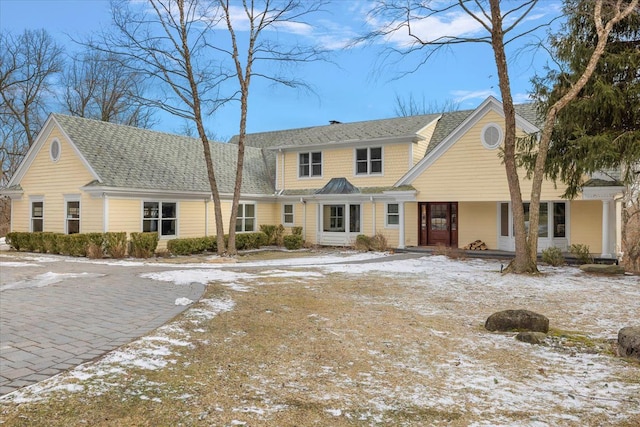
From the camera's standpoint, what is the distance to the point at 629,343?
5.40 metres

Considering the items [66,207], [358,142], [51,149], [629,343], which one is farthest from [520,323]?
[51,149]

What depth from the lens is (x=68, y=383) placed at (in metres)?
4.17

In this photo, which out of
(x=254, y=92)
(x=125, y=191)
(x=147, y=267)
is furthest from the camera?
(x=254, y=92)

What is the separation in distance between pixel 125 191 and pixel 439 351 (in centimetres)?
1565

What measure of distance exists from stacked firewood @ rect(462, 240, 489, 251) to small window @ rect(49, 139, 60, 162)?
18.0 m

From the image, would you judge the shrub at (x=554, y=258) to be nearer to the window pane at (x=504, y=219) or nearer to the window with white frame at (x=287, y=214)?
the window pane at (x=504, y=219)

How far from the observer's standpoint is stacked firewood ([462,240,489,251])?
19.3 metres

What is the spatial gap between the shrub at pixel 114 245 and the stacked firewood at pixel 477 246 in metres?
14.0

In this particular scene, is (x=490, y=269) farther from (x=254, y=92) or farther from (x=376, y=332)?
(x=254, y=92)

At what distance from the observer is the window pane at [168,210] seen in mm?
19797

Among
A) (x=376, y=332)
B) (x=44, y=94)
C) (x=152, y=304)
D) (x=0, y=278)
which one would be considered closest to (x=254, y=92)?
(x=0, y=278)

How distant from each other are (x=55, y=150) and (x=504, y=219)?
19.6 m

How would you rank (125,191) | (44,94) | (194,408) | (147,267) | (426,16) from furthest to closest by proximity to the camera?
(44,94)
(125,191)
(426,16)
(147,267)
(194,408)

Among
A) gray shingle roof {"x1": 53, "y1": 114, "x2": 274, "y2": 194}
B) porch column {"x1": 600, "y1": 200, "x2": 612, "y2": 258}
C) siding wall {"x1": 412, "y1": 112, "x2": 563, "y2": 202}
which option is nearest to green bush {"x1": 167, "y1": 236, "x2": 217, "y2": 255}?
gray shingle roof {"x1": 53, "y1": 114, "x2": 274, "y2": 194}
